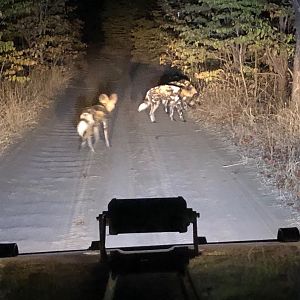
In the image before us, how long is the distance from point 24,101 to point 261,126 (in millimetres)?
5496

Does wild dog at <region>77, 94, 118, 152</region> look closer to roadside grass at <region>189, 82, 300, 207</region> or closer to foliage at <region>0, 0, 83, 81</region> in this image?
roadside grass at <region>189, 82, 300, 207</region>

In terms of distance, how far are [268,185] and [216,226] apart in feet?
6.22

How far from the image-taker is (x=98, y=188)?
768cm

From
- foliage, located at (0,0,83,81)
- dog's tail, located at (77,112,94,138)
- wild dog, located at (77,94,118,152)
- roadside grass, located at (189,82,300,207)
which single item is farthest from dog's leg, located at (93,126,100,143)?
foliage, located at (0,0,83,81)

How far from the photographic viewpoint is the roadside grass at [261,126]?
795 centimetres

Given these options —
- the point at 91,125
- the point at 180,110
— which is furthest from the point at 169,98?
the point at 91,125

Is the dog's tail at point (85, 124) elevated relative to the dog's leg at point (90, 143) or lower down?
elevated

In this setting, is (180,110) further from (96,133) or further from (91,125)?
(91,125)

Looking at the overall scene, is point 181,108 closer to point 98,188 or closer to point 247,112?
point 247,112

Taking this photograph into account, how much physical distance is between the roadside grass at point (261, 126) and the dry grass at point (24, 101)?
3481mm

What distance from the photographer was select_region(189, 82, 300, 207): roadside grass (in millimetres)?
7945

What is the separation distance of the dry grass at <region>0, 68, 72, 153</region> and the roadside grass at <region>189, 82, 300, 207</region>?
348 cm

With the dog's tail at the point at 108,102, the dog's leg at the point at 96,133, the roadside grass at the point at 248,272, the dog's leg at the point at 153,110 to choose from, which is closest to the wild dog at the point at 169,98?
the dog's leg at the point at 153,110

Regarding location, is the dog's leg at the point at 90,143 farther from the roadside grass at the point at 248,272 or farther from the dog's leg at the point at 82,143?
the roadside grass at the point at 248,272
